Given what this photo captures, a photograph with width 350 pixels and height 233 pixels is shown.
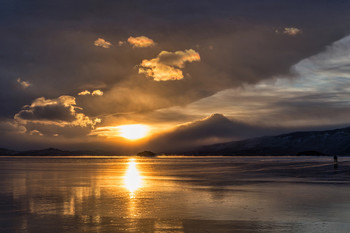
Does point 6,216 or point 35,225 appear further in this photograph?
point 6,216

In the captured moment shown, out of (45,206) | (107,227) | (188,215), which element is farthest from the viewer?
(45,206)

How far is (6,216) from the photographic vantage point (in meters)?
18.6

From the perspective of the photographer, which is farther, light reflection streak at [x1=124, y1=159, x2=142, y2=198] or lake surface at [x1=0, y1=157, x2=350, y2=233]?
light reflection streak at [x1=124, y1=159, x2=142, y2=198]

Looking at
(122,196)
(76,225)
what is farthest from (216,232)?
(122,196)

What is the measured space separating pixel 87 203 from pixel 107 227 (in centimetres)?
793

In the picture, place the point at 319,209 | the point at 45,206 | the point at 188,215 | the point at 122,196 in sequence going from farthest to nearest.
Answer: the point at 122,196 → the point at 45,206 → the point at 319,209 → the point at 188,215

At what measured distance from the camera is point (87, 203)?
23.0m

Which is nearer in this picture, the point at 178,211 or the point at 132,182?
the point at 178,211

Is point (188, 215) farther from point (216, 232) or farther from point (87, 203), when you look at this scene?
point (87, 203)

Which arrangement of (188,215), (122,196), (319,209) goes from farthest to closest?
1. (122,196)
2. (319,209)
3. (188,215)

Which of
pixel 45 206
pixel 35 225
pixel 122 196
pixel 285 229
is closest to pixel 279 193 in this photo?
pixel 122 196

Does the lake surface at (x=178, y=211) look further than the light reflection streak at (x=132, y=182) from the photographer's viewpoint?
No

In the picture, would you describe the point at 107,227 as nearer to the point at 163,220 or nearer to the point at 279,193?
the point at 163,220

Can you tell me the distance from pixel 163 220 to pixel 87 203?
24.6ft
